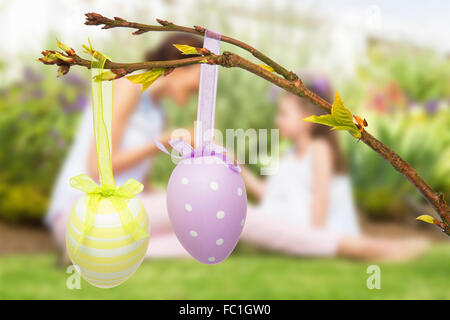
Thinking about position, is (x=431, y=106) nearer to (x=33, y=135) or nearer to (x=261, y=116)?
(x=261, y=116)

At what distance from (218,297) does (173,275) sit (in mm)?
299

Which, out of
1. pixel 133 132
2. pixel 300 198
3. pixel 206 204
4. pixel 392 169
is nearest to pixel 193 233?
pixel 206 204

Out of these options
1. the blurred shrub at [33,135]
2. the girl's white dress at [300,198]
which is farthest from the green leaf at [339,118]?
the blurred shrub at [33,135]

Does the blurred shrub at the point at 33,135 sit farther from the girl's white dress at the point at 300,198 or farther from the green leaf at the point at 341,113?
the green leaf at the point at 341,113

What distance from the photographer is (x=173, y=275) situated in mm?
2072

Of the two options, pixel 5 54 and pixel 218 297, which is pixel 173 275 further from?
pixel 5 54

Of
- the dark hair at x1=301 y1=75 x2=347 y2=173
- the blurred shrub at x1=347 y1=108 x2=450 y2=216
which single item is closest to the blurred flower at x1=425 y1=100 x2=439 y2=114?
the blurred shrub at x1=347 y1=108 x2=450 y2=216

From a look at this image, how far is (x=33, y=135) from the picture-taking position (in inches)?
113

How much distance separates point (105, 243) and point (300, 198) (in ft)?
6.99

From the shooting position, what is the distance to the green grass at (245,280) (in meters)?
1.86

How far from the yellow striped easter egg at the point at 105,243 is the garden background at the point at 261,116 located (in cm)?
131

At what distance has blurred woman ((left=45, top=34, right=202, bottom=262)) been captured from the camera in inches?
76.1

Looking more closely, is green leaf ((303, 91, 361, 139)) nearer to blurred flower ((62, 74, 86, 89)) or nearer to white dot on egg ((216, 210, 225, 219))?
white dot on egg ((216, 210, 225, 219))

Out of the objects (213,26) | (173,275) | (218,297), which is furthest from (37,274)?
(213,26)
